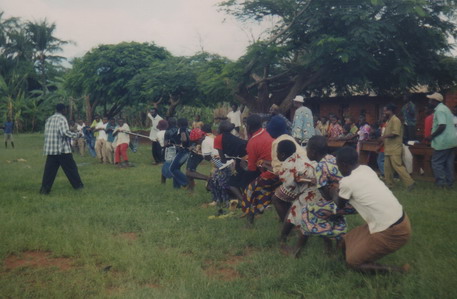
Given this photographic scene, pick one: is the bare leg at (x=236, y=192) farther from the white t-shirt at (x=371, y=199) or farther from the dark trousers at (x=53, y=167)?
the dark trousers at (x=53, y=167)

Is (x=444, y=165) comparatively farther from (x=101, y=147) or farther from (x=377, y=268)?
(x=101, y=147)

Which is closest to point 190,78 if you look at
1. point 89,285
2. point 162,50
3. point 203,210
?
point 162,50

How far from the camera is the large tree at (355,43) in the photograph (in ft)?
41.0

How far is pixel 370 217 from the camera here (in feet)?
13.5

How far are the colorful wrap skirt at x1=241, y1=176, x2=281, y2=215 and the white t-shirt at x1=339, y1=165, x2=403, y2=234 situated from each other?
6.14 feet

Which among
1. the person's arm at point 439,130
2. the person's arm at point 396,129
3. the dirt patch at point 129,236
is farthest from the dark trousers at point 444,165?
the dirt patch at point 129,236

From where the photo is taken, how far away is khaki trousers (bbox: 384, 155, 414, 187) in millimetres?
8898

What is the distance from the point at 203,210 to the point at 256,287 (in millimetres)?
3474

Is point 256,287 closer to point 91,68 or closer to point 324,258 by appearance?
point 324,258

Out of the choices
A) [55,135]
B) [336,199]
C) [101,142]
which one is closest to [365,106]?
[101,142]

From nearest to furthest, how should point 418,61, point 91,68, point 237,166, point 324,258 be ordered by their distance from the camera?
1. point 324,258
2. point 237,166
3. point 418,61
4. point 91,68

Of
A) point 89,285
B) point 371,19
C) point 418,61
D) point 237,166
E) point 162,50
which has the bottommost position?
point 89,285

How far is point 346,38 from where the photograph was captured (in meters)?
12.6

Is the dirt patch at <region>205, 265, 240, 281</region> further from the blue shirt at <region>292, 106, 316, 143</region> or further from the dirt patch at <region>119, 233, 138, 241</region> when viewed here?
the blue shirt at <region>292, 106, 316, 143</region>
